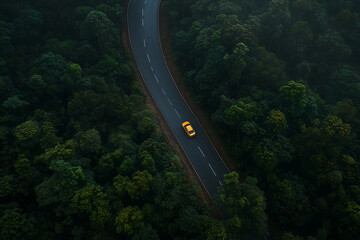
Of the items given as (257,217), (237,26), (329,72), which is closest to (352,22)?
(329,72)

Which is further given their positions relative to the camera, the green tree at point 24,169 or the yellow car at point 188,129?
the yellow car at point 188,129

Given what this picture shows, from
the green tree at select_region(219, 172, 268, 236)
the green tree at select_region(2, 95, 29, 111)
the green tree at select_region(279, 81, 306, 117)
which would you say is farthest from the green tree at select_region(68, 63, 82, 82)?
the green tree at select_region(279, 81, 306, 117)

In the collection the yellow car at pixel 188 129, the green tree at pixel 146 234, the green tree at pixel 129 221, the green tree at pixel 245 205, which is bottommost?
the green tree at pixel 245 205

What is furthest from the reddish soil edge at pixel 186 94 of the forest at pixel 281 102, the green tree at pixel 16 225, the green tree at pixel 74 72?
the green tree at pixel 16 225

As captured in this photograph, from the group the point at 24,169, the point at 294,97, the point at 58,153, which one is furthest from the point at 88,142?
the point at 294,97

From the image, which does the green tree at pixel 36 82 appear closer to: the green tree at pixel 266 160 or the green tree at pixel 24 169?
the green tree at pixel 24 169

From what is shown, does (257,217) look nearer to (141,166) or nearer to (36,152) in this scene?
(141,166)
